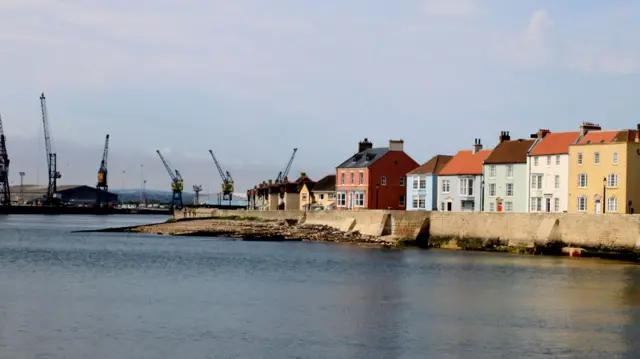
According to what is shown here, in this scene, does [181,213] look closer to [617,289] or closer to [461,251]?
[461,251]

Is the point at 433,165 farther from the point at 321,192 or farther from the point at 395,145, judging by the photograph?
the point at 321,192

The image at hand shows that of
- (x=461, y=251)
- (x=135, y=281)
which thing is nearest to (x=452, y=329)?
(x=135, y=281)

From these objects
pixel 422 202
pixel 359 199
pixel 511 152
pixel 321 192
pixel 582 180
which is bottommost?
pixel 422 202

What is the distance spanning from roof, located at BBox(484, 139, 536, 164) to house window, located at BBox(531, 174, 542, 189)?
1971mm

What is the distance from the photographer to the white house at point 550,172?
7925cm

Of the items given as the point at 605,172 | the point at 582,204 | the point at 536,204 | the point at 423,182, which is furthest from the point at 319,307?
the point at 423,182

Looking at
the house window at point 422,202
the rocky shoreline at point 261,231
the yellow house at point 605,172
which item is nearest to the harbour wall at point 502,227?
the rocky shoreline at point 261,231

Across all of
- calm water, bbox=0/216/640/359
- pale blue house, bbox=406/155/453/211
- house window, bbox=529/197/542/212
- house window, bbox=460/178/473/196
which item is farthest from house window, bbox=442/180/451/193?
calm water, bbox=0/216/640/359

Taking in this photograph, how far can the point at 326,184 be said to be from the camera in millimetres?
127375

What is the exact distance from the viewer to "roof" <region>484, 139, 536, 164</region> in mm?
84806

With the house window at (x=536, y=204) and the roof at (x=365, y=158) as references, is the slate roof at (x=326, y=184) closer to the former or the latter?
the roof at (x=365, y=158)

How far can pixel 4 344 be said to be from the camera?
3048 centimetres

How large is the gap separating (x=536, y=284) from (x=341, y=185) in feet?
198

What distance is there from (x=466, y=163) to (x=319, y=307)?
53.4 metres
